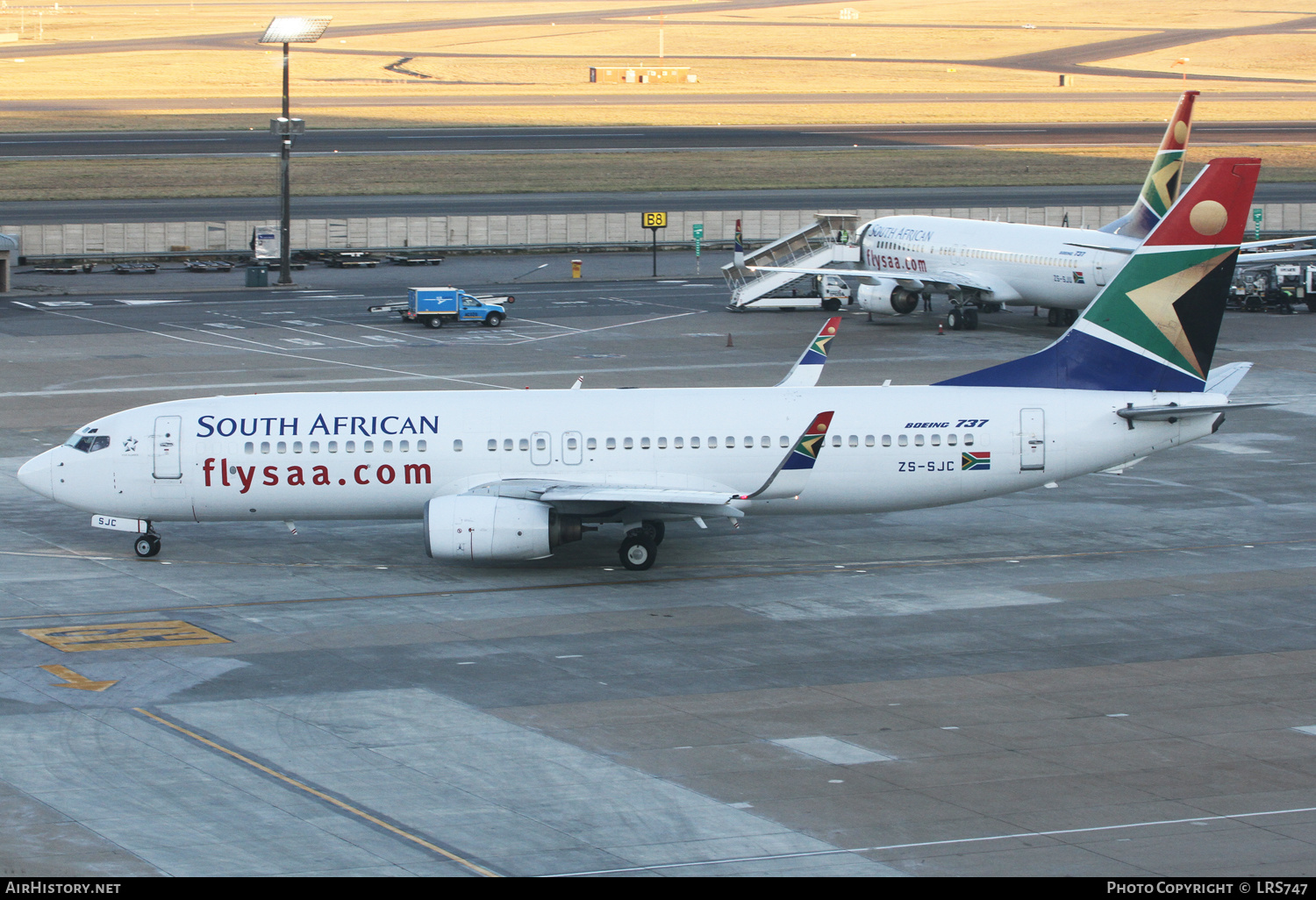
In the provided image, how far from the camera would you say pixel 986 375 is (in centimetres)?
3972

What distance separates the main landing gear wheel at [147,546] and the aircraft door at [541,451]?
9.61m

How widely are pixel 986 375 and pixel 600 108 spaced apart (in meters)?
148

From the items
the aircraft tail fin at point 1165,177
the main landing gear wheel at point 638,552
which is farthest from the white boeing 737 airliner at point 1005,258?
the main landing gear wheel at point 638,552

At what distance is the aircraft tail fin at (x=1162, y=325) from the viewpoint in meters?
39.2

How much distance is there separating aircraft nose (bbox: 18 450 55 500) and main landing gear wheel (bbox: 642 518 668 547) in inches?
573

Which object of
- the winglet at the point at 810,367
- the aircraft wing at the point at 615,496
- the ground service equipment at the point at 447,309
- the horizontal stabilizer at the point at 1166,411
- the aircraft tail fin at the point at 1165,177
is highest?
the aircraft tail fin at the point at 1165,177

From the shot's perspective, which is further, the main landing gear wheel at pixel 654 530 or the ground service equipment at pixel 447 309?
the ground service equipment at pixel 447 309

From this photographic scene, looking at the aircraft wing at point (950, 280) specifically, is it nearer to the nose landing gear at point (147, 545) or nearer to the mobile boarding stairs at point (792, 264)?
the mobile boarding stairs at point (792, 264)

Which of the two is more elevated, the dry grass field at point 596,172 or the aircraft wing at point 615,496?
the dry grass field at point 596,172

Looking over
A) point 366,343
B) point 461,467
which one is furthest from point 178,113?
point 461,467

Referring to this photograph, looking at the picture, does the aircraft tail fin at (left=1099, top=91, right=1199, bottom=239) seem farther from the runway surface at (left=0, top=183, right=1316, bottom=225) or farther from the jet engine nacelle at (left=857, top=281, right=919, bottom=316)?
the runway surface at (left=0, top=183, right=1316, bottom=225)

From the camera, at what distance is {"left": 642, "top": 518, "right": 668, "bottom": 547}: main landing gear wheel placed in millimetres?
37406

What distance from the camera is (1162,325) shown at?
39344 mm

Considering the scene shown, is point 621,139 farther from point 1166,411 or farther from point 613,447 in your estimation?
point 1166,411
